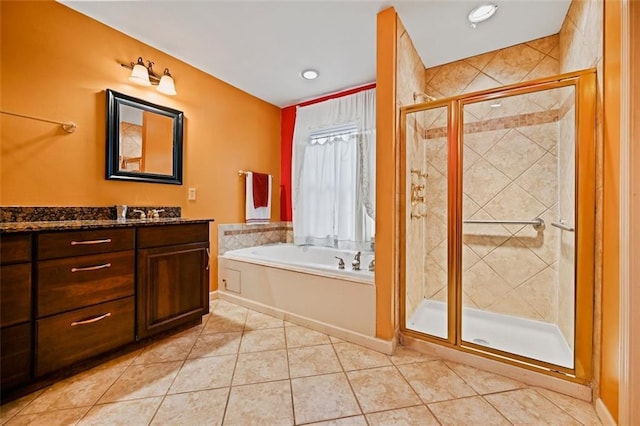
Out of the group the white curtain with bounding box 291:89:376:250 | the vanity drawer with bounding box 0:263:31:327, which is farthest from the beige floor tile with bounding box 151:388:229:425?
the white curtain with bounding box 291:89:376:250

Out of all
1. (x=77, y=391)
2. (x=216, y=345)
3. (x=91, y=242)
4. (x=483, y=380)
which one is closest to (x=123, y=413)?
(x=77, y=391)

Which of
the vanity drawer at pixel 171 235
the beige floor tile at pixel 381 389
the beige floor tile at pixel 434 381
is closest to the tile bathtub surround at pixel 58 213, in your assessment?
the vanity drawer at pixel 171 235

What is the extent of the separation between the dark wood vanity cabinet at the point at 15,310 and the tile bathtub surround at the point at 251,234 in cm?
157

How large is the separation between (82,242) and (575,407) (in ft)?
8.76

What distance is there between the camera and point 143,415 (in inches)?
47.2

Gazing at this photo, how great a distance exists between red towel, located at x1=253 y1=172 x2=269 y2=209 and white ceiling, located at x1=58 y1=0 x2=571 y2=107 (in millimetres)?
1123

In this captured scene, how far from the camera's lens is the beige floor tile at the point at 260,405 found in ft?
3.85

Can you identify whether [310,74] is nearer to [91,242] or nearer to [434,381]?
[91,242]

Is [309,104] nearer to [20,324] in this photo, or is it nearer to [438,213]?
[438,213]

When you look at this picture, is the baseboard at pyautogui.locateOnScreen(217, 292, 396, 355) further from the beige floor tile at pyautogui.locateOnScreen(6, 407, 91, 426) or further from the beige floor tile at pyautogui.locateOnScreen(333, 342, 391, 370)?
the beige floor tile at pyautogui.locateOnScreen(6, 407, 91, 426)

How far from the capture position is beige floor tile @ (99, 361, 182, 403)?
52.3 inches

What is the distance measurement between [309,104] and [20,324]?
3.02m

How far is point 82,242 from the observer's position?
145 cm

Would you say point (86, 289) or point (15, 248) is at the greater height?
point (15, 248)
